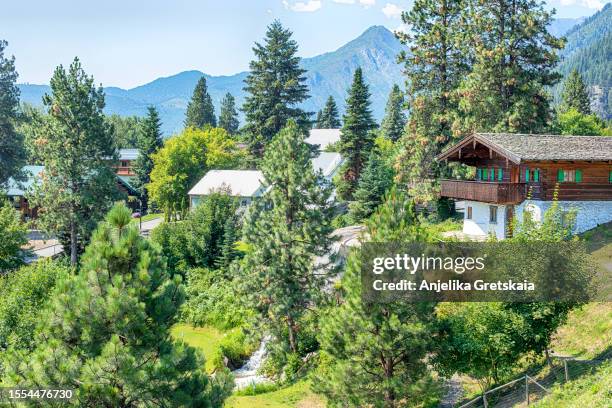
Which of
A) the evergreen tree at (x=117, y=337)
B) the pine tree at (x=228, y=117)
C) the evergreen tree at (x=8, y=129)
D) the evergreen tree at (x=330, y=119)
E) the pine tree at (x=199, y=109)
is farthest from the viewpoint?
the pine tree at (x=228, y=117)

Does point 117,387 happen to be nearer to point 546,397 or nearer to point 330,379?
point 330,379

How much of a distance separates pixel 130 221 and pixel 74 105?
31.7 m

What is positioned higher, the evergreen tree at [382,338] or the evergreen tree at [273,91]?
the evergreen tree at [273,91]

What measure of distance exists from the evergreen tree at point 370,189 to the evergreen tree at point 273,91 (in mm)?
13179

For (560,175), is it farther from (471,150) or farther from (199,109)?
(199,109)

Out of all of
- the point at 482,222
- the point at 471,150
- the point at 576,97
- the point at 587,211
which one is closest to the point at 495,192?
the point at 482,222

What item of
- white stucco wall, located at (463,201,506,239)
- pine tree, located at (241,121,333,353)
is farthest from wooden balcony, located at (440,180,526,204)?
pine tree, located at (241,121,333,353)

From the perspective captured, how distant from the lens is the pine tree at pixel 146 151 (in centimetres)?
7806

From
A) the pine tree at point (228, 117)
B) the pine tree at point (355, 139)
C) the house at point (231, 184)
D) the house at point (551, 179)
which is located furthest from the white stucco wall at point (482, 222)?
the pine tree at point (228, 117)

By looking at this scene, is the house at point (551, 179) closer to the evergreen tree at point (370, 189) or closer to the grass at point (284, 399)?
the evergreen tree at point (370, 189)

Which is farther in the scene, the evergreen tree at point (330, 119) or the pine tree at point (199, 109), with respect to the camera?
the evergreen tree at point (330, 119)

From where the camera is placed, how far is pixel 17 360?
39.9ft

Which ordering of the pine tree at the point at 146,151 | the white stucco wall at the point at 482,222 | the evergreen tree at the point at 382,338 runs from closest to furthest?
1. the evergreen tree at the point at 382,338
2. the white stucco wall at the point at 482,222
3. the pine tree at the point at 146,151

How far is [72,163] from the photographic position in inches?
1624
